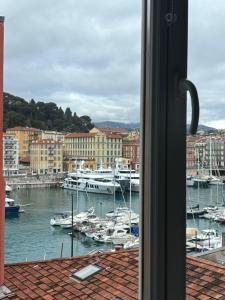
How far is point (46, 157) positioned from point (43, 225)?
0.54 feet

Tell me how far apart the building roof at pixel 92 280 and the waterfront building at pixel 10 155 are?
23cm

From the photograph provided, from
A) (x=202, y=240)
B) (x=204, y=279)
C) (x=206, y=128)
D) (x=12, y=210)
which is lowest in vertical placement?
(x=204, y=279)

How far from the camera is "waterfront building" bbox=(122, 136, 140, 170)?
956mm

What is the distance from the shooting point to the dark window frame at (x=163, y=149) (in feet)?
2.99

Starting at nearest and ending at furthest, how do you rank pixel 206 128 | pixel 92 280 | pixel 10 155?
pixel 10 155, pixel 92 280, pixel 206 128

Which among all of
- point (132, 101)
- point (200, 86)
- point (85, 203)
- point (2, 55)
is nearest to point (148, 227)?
point (85, 203)

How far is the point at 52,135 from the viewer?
0.93m

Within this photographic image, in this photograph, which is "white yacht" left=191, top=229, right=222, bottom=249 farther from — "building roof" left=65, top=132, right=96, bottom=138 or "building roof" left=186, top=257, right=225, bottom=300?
"building roof" left=65, top=132, right=96, bottom=138

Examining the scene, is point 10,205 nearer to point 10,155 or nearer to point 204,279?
point 10,155

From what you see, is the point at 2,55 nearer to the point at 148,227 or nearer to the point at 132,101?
the point at 132,101

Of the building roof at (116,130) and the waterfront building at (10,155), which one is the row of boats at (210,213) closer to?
the building roof at (116,130)

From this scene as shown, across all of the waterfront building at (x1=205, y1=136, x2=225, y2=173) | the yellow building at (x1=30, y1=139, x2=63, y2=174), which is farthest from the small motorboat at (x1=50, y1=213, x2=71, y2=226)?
the waterfront building at (x1=205, y1=136, x2=225, y2=173)

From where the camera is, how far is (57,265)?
3.05ft

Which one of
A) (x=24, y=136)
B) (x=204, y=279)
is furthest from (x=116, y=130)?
(x=204, y=279)
